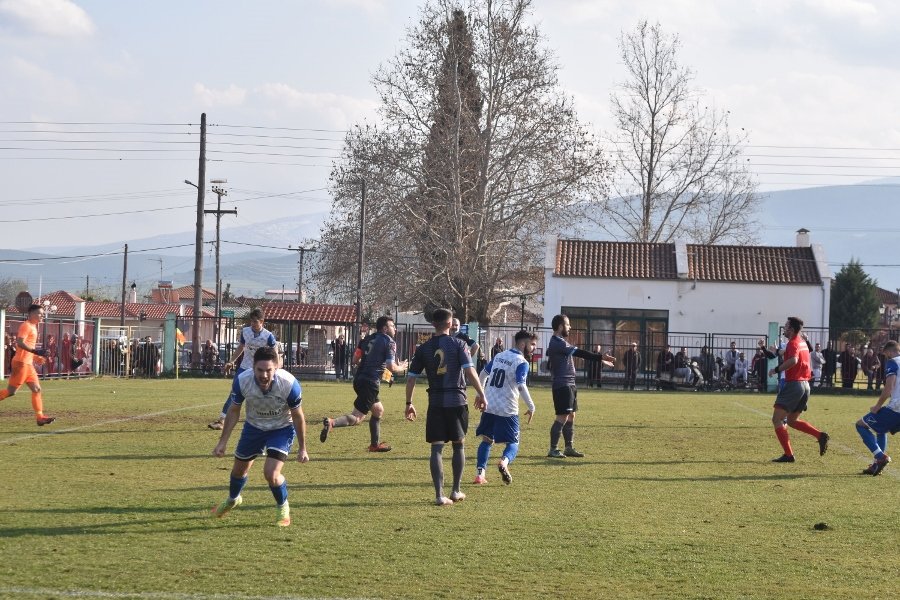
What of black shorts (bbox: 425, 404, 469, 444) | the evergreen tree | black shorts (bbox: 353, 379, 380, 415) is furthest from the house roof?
black shorts (bbox: 425, 404, 469, 444)

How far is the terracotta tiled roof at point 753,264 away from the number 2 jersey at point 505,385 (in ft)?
124

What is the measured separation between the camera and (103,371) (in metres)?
41.0

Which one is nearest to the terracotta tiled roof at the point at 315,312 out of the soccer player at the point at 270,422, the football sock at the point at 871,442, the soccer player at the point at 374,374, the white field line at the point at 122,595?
the soccer player at the point at 374,374

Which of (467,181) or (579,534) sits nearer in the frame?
(579,534)

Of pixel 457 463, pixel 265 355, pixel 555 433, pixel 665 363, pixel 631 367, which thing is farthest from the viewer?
pixel 665 363

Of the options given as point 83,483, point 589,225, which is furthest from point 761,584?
point 589,225

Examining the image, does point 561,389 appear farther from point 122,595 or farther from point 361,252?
point 361,252

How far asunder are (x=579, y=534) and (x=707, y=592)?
2.12 meters

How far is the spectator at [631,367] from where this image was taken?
130ft

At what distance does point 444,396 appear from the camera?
1083 centimetres

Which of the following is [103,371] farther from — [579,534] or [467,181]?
[579,534]

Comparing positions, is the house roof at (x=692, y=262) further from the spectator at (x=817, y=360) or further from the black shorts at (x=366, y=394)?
the black shorts at (x=366, y=394)


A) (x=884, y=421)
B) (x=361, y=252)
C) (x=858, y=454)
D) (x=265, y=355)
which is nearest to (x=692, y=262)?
(x=361, y=252)

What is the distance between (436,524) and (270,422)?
1631 millimetres
